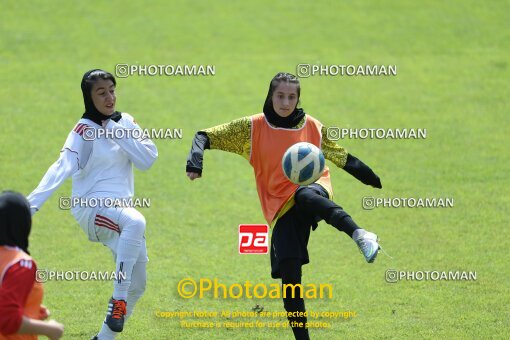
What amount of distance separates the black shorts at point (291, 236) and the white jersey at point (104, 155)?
139 centimetres

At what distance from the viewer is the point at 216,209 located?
14.3 meters

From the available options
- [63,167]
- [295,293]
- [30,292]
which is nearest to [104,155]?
[63,167]

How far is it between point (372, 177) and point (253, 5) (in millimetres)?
14377

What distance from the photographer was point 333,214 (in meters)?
8.32

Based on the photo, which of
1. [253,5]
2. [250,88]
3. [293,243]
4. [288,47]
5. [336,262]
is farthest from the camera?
[253,5]

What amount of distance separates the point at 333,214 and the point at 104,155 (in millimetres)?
2172

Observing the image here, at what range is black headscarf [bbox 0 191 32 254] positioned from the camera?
6.20m

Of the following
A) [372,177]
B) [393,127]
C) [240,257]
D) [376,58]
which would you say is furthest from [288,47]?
[372,177]

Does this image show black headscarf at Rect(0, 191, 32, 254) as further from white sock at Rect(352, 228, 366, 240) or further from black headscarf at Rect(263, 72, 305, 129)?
black headscarf at Rect(263, 72, 305, 129)

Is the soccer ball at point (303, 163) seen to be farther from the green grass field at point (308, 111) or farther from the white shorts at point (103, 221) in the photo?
the green grass field at point (308, 111)

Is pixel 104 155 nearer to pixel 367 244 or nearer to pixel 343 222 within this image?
pixel 343 222

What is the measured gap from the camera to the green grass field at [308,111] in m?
10.8

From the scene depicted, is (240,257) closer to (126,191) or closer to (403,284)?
(403,284)

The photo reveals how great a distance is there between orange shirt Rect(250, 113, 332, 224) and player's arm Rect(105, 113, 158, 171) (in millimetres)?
974
